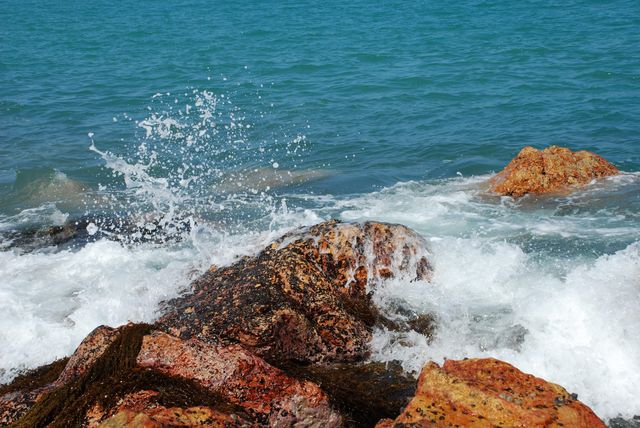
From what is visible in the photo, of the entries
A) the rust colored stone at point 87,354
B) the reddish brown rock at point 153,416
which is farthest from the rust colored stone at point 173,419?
the rust colored stone at point 87,354

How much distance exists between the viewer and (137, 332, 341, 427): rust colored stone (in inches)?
189

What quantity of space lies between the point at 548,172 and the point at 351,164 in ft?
15.4

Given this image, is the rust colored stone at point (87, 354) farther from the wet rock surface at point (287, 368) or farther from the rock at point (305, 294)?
the rock at point (305, 294)

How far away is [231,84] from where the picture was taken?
22.6 meters

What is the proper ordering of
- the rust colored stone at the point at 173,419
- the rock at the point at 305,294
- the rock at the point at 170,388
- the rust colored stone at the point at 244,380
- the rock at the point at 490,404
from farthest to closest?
the rock at the point at 305,294, the rust colored stone at the point at 244,380, the rock at the point at 170,388, the rock at the point at 490,404, the rust colored stone at the point at 173,419

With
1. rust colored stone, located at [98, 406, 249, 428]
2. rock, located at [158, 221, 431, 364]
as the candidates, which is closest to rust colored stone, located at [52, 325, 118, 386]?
rock, located at [158, 221, 431, 364]

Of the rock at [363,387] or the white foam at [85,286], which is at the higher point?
the rock at [363,387]

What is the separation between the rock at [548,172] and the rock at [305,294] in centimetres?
459

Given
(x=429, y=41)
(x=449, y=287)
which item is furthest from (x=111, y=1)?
(x=449, y=287)

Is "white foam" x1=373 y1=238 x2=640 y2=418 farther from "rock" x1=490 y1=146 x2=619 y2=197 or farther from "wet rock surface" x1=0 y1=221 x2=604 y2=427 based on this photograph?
"rock" x1=490 y1=146 x2=619 y2=197

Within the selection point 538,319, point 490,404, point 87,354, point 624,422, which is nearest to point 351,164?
point 538,319

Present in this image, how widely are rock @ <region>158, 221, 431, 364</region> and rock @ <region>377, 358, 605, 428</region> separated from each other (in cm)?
199

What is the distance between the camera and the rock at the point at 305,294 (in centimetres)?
615

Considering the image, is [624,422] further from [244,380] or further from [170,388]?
[170,388]
